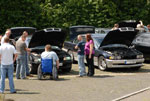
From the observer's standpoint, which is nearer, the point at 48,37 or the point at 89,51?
the point at 89,51

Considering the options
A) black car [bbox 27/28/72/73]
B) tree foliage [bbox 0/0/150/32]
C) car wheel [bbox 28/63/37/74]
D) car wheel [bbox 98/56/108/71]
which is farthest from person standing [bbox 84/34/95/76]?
tree foliage [bbox 0/0/150/32]

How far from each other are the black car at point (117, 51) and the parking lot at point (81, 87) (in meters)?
0.46

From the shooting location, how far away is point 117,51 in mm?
15438

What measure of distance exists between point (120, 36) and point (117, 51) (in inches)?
36.3

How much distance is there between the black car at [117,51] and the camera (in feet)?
49.0

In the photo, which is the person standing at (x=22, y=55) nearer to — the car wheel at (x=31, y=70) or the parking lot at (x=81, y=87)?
the parking lot at (x=81, y=87)

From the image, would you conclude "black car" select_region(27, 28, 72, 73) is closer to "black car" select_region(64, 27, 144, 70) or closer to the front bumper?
"black car" select_region(64, 27, 144, 70)

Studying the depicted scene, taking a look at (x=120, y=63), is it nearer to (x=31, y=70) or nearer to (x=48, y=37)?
(x=48, y=37)

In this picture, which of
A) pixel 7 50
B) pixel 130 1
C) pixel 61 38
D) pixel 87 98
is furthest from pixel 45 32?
pixel 130 1

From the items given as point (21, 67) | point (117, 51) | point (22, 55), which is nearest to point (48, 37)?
point (22, 55)

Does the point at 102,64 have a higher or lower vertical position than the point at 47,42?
lower

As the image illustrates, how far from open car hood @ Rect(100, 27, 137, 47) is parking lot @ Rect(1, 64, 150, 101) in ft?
5.44

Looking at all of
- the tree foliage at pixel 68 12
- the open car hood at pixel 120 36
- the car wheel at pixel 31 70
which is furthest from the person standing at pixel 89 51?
the tree foliage at pixel 68 12

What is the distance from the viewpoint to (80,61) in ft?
45.5
